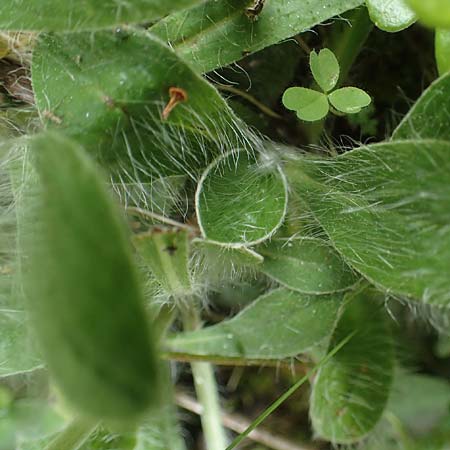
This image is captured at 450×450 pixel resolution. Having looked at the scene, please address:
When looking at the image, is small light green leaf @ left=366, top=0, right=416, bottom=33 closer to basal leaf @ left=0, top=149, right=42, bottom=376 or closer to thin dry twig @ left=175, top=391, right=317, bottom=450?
basal leaf @ left=0, top=149, right=42, bottom=376

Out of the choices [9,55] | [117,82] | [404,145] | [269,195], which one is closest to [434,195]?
[404,145]

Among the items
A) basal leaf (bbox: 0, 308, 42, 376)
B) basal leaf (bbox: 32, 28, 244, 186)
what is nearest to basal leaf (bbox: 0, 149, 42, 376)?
basal leaf (bbox: 0, 308, 42, 376)

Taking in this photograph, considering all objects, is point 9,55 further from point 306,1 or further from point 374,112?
point 374,112

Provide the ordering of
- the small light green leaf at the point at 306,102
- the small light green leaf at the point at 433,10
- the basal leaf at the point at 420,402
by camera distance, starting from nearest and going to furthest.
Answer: the small light green leaf at the point at 433,10
the small light green leaf at the point at 306,102
the basal leaf at the point at 420,402

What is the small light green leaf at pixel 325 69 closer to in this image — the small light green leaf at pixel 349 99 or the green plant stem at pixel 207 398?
the small light green leaf at pixel 349 99

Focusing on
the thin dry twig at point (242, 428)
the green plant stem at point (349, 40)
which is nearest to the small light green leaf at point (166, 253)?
the green plant stem at point (349, 40)

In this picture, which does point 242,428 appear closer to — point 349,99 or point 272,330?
point 272,330
